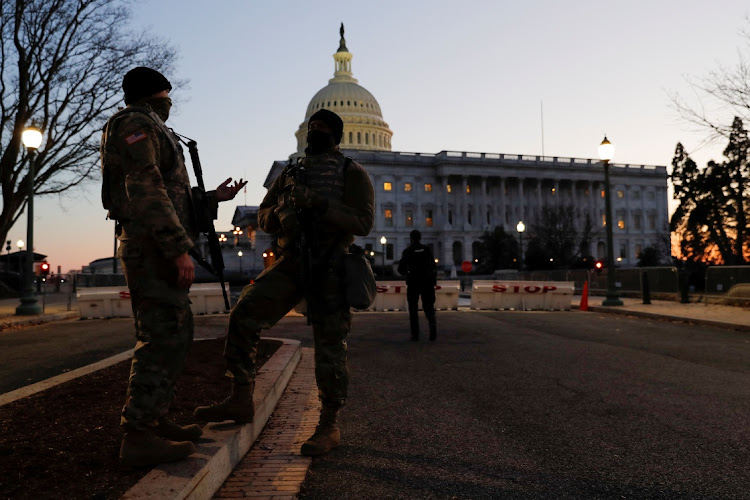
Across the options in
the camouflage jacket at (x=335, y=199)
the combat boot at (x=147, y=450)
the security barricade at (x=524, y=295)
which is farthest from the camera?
the security barricade at (x=524, y=295)

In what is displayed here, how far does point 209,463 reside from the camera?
2.77 metres

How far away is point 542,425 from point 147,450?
2.62 m

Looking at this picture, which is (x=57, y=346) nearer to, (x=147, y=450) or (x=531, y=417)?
(x=147, y=450)

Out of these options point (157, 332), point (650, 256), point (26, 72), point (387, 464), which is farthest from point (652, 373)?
point (650, 256)

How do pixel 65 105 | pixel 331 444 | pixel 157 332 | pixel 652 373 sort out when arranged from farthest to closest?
pixel 65 105
pixel 652 373
pixel 331 444
pixel 157 332

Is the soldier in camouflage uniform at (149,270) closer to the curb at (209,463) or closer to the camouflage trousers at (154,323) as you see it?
the camouflage trousers at (154,323)

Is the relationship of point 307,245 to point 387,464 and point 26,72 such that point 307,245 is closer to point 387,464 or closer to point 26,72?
point 387,464

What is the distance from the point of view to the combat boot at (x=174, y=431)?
305cm

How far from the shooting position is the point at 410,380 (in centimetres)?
602

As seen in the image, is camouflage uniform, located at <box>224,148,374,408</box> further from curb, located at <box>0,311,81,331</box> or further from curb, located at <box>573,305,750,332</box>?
curb, located at <box>0,311,81,331</box>

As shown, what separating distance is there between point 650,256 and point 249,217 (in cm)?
5635

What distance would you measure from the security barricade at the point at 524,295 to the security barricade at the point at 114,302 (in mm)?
7819

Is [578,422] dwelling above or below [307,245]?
below

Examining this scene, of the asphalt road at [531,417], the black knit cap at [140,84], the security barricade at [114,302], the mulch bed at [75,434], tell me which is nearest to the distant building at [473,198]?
the security barricade at [114,302]
